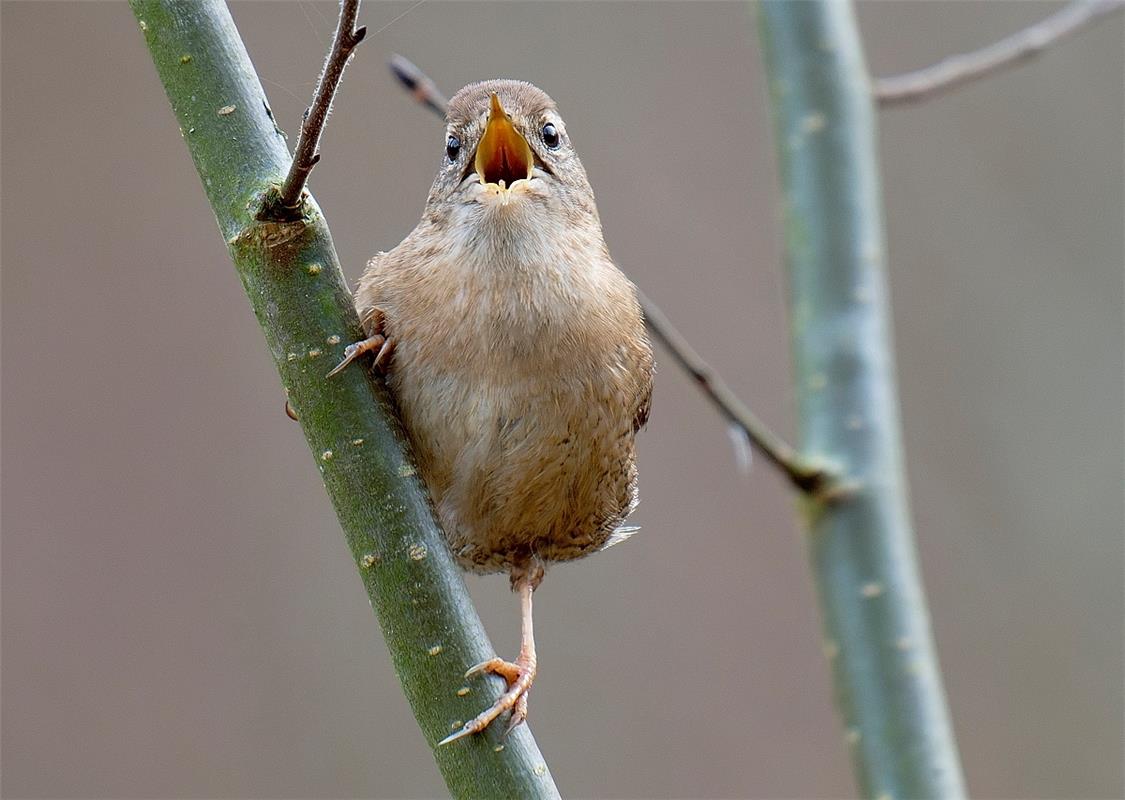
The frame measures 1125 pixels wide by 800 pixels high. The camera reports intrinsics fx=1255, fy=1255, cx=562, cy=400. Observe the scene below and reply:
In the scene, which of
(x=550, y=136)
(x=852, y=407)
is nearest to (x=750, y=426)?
(x=852, y=407)

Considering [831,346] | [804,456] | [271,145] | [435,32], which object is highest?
[435,32]

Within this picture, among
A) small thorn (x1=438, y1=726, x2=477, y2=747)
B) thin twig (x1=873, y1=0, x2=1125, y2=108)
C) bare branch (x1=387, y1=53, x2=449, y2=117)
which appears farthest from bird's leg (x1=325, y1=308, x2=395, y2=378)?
thin twig (x1=873, y1=0, x2=1125, y2=108)

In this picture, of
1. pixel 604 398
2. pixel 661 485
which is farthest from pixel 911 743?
pixel 661 485

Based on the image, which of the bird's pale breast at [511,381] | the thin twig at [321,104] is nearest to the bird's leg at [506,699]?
the bird's pale breast at [511,381]

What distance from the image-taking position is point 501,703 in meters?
1.51

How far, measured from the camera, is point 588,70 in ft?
→ 16.9

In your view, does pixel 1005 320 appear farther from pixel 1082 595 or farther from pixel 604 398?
pixel 604 398

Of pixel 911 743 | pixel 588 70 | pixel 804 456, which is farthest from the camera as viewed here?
pixel 588 70

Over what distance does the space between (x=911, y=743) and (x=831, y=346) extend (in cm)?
47

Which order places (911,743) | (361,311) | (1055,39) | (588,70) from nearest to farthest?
(911,743) → (1055,39) → (361,311) → (588,70)

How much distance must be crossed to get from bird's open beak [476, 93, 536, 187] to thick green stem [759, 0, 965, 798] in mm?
587

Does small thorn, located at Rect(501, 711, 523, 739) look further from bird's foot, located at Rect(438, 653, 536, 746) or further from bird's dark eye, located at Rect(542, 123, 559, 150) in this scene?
bird's dark eye, located at Rect(542, 123, 559, 150)

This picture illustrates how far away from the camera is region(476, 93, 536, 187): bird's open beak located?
209 centimetres

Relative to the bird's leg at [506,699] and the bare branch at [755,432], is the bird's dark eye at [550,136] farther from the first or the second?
the bird's leg at [506,699]
